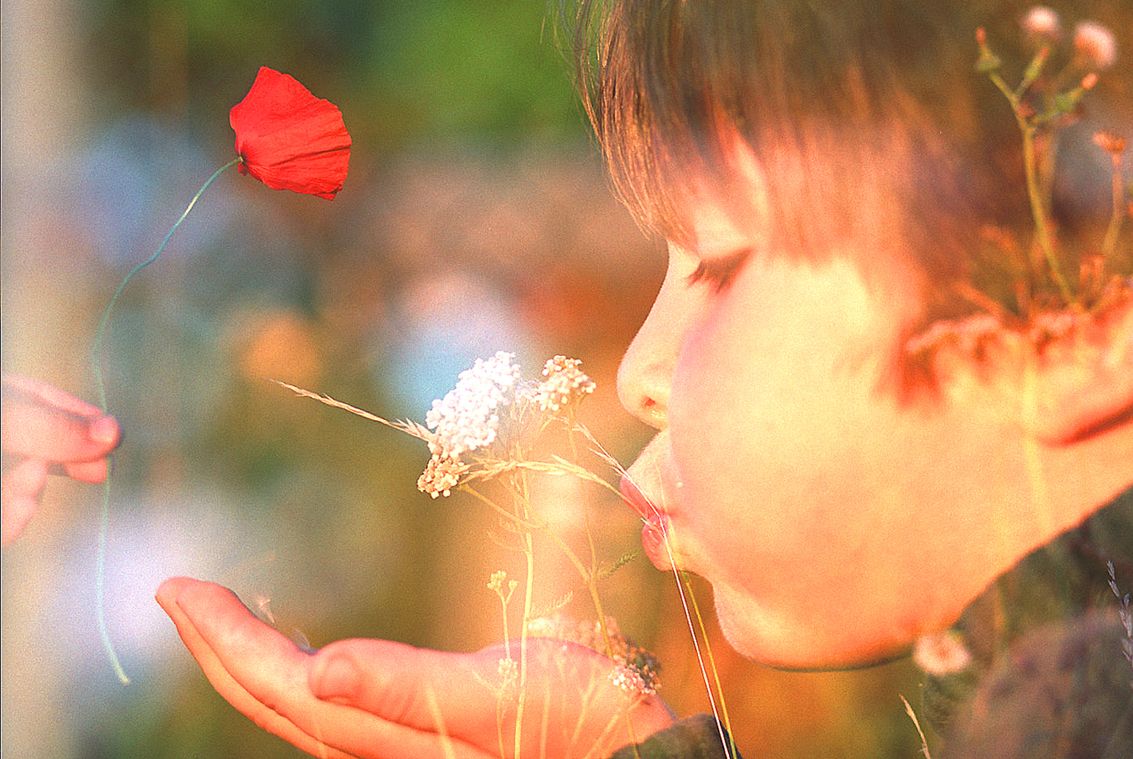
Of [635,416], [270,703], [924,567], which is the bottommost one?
[270,703]

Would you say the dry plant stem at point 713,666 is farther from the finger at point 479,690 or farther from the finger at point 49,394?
the finger at point 49,394

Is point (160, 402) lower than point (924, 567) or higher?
higher

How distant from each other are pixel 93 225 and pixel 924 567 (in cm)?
83

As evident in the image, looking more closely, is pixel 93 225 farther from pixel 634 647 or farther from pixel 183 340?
pixel 634 647

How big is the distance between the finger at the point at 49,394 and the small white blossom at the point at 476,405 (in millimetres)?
349

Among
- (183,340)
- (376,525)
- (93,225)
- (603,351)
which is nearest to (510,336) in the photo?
(603,351)

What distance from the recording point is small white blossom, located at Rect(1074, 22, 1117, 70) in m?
0.92

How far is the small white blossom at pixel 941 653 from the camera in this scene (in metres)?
0.96

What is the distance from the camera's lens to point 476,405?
101cm

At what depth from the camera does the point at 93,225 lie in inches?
43.1

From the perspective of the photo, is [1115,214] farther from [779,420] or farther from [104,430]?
[104,430]

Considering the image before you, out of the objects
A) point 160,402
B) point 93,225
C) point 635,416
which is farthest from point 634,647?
point 93,225

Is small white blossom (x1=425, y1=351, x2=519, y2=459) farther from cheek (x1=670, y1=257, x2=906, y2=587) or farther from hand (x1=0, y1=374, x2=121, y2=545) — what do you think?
hand (x1=0, y1=374, x2=121, y2=545)

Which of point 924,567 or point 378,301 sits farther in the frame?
point 378,301
